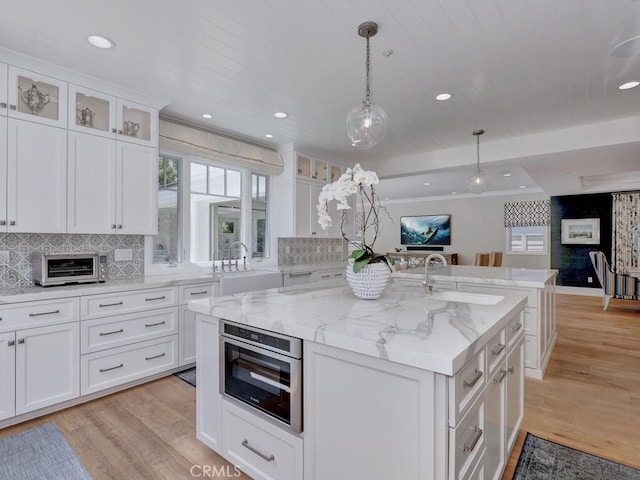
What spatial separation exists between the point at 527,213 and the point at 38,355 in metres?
9.54

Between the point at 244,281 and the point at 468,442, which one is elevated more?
the point at 244,281

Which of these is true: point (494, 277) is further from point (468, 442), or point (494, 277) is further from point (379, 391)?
point (379, 391)

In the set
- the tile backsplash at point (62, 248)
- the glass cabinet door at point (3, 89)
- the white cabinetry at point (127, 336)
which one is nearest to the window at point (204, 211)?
the tile backsplash at point (62, 248)

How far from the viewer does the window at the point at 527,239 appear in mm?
8492

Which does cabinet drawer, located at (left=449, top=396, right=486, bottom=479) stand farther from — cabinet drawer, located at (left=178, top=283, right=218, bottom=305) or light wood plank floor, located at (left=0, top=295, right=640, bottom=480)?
cabinet drawer, located at (left=178, top=283, right=218, bottom=305)

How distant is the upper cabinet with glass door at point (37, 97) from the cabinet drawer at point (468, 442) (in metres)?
3.23

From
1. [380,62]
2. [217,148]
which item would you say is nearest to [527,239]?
[380,62]

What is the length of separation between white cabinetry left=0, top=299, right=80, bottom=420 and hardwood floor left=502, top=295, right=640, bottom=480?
115 inches

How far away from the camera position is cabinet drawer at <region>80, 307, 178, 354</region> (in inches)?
103

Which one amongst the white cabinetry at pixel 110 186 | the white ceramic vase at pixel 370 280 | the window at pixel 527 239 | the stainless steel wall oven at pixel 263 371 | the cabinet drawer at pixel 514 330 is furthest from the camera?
the window at pixel 527 239

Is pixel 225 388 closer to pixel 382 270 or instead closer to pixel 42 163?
pixel 382 270

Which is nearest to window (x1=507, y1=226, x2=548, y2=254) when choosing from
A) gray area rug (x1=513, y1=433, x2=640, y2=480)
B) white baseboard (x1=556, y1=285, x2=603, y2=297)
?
white baseboard (x1=556, y1=285, x2=603, y2=297)

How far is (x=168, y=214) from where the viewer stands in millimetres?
3684

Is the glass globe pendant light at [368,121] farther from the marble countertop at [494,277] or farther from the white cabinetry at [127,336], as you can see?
the white cabinetry at [127,336]
